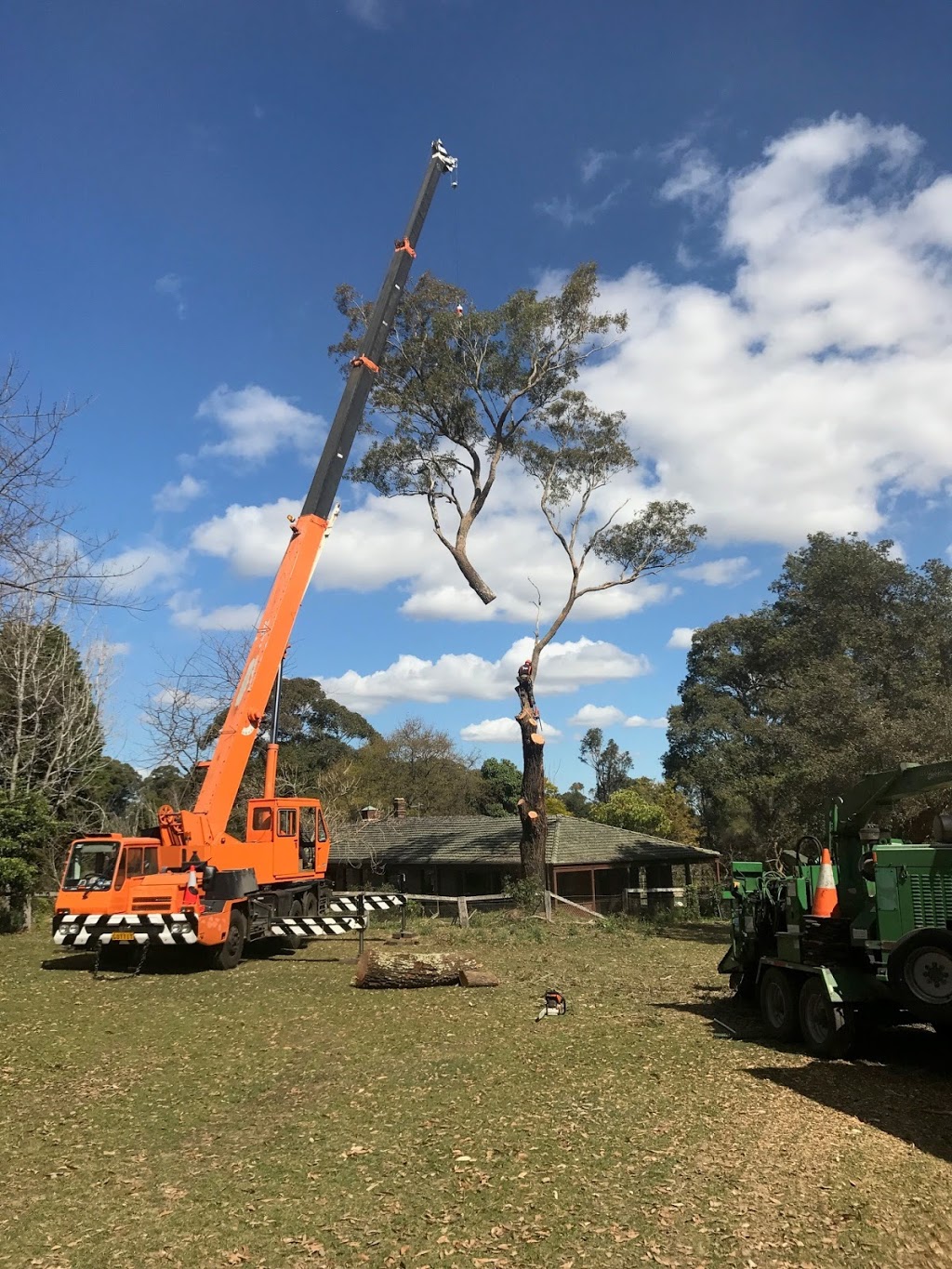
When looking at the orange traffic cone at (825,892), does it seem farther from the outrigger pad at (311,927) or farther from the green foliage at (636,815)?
the green foliage at (636,815)

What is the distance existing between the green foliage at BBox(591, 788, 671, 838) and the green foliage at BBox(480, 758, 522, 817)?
625 cm

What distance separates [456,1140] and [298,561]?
36.8 ft

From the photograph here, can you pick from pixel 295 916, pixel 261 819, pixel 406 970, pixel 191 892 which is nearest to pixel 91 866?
pixel 191 892

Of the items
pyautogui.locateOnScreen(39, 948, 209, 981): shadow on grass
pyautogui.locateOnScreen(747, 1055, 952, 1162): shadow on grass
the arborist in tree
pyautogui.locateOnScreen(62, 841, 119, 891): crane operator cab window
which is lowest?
pyautogui.locateOnScreen(39, 948, 209, 981): shadow on grass

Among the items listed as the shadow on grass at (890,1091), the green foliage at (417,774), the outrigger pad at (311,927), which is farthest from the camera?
the green foliage at (417,774)

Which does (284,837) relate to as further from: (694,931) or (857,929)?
(694,931)

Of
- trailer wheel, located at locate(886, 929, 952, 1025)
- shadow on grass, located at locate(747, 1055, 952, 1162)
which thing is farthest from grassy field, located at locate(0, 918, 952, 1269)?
trailer wheel, located at locate(886, 929, 952, 1025)

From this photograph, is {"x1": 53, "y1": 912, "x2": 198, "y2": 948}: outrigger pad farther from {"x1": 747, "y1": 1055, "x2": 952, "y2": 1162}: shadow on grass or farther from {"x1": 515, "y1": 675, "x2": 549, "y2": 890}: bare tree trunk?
{"x1": 515, "y1": 675, "x2": 549, "y2": 890}: bare tree trunk

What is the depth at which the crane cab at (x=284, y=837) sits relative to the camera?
16.3 meters

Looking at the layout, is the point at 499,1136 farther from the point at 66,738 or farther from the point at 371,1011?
the point at 66,738

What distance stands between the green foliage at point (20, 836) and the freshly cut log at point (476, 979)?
41.0 feet

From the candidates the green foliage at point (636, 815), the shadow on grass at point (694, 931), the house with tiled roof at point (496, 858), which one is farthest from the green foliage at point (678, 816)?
the shadow on grass at point (694, 931)

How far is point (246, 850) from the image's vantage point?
51.5 ft

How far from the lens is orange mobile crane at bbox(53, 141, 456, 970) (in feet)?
45.0
